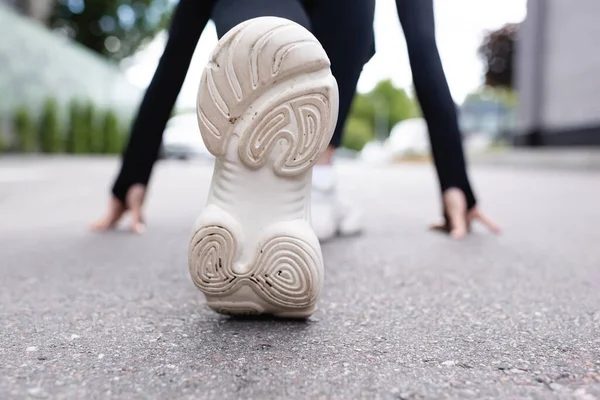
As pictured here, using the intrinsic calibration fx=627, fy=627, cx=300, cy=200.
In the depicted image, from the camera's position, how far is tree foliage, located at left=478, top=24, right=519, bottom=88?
65.2 ft

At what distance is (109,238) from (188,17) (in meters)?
0.83

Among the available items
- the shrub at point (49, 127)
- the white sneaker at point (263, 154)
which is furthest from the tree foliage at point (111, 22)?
the white sneaker at point (263, 154)

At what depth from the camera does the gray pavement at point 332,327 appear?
772mm

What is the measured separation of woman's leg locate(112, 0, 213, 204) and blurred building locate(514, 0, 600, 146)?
809 centimetres

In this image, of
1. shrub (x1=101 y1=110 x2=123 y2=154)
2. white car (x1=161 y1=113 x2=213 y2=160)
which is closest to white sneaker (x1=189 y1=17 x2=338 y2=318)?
white car (x1=161 y1=113 x2=213 y2=160)

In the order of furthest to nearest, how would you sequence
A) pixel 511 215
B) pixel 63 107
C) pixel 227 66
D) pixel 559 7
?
pixel 63 107 < pixel 559 7 < pixel 511 215 < pixel 227 66

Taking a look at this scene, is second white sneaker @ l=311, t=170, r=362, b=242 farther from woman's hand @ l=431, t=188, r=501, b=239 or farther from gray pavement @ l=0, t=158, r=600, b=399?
woman's hand @ l=431, t=188, r=501, b=239

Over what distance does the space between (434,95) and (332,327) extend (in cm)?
105

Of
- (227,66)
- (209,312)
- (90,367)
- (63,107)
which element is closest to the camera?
(90,367)

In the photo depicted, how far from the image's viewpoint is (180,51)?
1684mm

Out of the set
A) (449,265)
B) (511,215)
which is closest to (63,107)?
(511,215)

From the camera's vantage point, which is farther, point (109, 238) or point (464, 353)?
point (109, 238)

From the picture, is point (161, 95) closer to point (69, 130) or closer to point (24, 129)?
point (24, 129)

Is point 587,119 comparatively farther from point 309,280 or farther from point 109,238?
point 309,280
